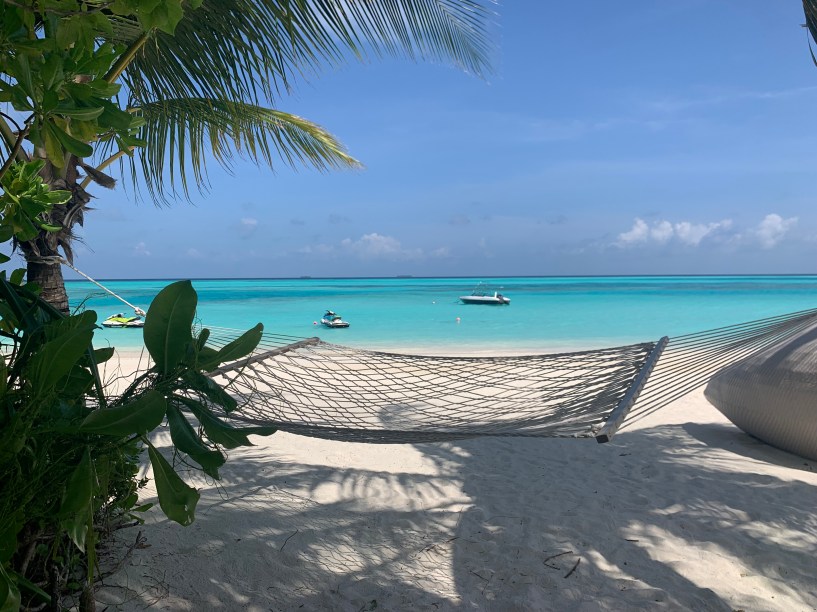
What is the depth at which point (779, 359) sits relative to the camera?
2.34m

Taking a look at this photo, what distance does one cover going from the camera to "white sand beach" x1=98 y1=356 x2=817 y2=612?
1.31 metres

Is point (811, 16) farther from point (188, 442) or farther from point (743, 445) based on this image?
point (188, 442)

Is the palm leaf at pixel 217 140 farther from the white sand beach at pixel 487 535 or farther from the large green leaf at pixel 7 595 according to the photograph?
the large green leaf at pixel 7 595

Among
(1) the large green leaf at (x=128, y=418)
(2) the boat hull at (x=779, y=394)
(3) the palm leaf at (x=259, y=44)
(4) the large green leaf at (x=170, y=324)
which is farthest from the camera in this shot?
(2) the boat hull at (x=779, y=394)

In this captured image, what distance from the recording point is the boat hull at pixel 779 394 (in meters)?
2.21

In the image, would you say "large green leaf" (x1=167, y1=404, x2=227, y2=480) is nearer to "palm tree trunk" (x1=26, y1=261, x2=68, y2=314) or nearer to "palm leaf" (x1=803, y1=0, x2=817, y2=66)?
"palm tree trunk" (x1=26, y1=261, x2=68, y2=314)

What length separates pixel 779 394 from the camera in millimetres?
2293

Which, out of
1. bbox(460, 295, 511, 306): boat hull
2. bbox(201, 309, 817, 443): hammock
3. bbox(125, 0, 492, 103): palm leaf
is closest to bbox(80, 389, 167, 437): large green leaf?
bbox(201, 309, 817, 443): hammock

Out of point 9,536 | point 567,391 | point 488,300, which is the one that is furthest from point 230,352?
point 488,300

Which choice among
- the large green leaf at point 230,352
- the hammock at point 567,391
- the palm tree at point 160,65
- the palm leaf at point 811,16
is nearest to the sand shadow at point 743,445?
the hammock at point 567,391

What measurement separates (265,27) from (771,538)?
218 cm

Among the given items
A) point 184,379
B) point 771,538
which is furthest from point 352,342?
point 184,379

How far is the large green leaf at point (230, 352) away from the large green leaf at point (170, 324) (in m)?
0.03

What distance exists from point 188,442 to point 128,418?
0.36 ft
